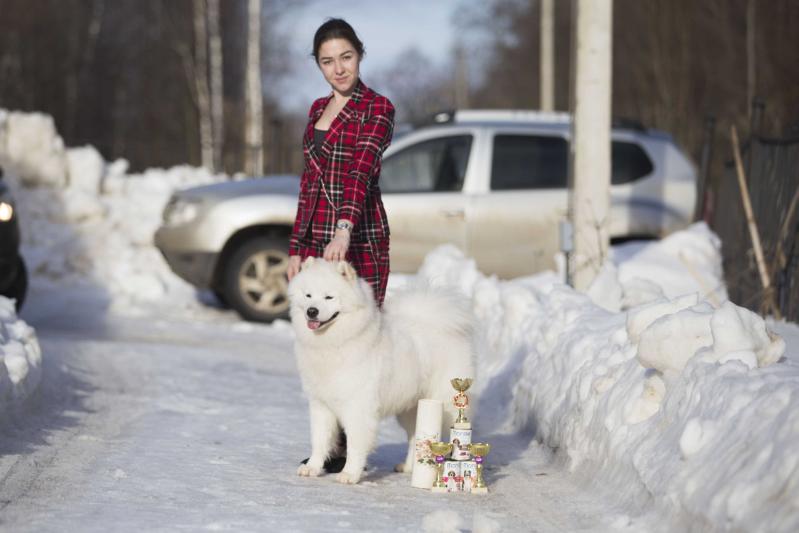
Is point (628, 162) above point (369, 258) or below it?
above

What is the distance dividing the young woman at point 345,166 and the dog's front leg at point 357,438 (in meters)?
0.70

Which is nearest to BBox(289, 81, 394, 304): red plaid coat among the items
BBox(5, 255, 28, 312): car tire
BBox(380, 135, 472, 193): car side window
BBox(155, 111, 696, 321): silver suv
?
BBox(5, 255, 28, 312): car tire

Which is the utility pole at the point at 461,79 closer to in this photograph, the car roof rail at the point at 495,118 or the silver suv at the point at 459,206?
the car roof rail at the point at 495,118

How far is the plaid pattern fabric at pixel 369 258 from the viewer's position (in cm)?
605

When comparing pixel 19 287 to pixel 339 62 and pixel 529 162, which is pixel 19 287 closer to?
pixel 529 162

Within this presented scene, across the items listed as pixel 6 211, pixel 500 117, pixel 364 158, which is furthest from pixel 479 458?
pixel 500 117

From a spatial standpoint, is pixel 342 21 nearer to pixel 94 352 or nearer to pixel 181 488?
pixel 181 488

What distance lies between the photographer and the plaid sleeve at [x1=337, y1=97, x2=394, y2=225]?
5820 mm

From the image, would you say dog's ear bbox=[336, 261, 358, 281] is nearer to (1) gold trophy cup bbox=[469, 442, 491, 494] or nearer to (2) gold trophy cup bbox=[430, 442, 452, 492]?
(2) gold trophy cup bbox=[430, 442, 452, 492]

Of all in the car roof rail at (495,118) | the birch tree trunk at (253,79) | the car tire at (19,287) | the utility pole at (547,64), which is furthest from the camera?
the birch tree trunk at (253,79)

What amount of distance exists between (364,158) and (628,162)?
23.2 ft

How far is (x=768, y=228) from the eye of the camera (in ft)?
32.3

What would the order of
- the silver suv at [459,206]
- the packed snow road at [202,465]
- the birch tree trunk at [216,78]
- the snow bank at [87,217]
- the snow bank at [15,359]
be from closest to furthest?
1. the packed snow road at [202,465]
2. the snow bank at [15,359]
3. the silver suv at [459,206]
4. the snow bank at [87,217]
5. the birch tree trunk at [216,78]

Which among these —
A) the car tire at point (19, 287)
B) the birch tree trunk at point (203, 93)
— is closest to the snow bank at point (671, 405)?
the car tire at point (19, 287)
